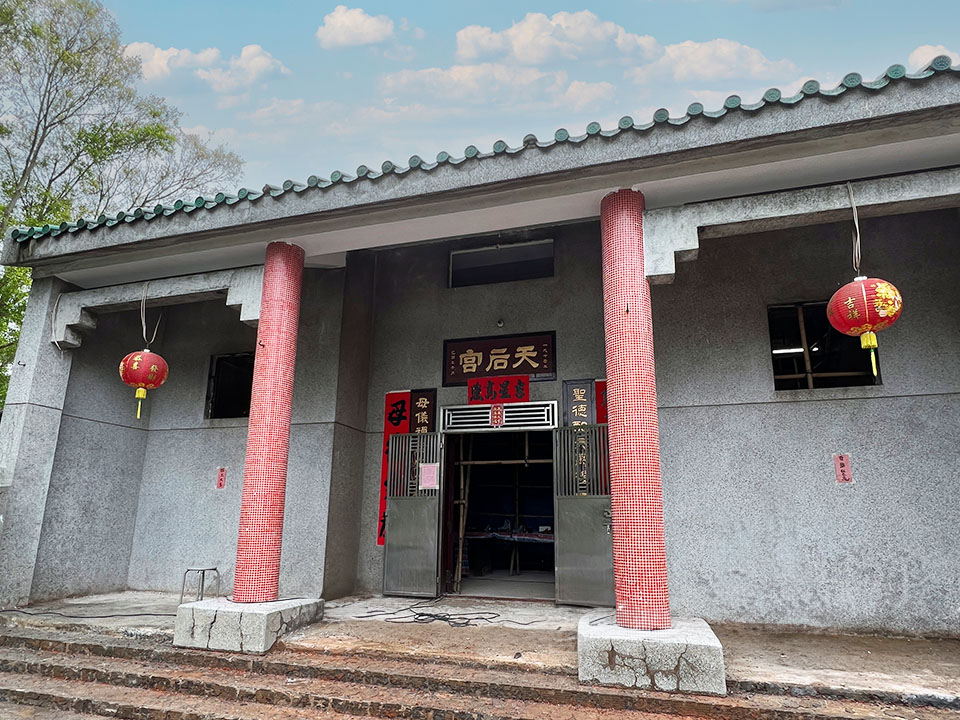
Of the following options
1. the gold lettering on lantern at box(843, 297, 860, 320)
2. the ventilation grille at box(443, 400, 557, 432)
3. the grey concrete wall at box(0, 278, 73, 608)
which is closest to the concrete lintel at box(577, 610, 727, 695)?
the gold lettering on lantern at box(843, 297, 860, 320)

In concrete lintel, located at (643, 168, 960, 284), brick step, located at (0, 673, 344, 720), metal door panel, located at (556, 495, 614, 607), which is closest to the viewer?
brick step, located at (0, 673, 344, 720)

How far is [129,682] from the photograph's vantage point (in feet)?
13.2

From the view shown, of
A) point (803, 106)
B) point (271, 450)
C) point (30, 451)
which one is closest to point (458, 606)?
point (271, 450)

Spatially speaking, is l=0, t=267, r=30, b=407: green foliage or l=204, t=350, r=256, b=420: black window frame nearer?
l=204, t=350, r=256, b=420: black window frame

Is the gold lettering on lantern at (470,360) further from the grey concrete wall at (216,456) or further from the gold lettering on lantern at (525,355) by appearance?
the grey concrete wall at (216,456)

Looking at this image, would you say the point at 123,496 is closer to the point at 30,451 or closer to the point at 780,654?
the point at 30,451

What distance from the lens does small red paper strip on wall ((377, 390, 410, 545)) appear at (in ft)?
21.9

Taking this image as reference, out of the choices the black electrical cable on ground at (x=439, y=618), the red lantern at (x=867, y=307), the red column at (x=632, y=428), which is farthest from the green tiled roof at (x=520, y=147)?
the black electrical cable on ground at (x=439, y=618)

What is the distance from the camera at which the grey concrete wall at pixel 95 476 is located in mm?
6047

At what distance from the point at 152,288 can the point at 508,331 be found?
3.66 metres

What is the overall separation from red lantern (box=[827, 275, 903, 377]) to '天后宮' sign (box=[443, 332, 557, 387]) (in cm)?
310

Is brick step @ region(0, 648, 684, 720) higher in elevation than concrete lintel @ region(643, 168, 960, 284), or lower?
lower

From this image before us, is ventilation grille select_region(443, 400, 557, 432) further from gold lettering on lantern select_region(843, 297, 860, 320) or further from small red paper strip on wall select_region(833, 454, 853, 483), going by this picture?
gold lettering on lantern select_region(843, 297, 860, 320)

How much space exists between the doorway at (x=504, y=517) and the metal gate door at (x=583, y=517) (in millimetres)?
1210
